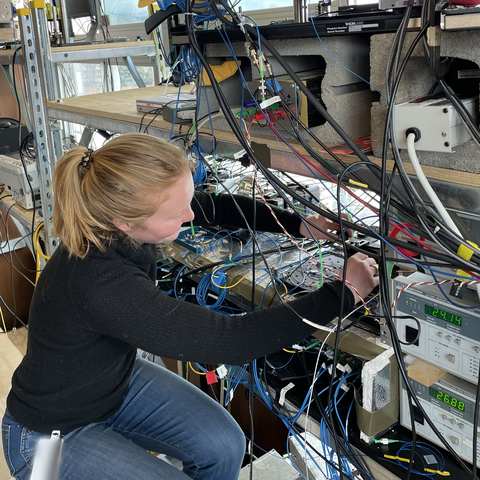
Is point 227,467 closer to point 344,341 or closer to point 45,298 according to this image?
point 344,341

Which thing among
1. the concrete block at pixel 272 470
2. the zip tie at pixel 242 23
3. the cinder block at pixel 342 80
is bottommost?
the concrete block at pixel 272 470

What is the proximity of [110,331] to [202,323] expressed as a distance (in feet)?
0.65

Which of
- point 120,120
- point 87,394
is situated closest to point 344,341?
point 87,394

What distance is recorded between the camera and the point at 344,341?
1118 millimetres

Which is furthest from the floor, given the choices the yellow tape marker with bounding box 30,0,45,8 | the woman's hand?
the woman's hand

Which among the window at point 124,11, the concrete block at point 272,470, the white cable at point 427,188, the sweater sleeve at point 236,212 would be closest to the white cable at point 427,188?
the white cable at point 427,188

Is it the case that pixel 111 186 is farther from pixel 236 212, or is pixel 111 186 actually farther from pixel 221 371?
pixel 221 371

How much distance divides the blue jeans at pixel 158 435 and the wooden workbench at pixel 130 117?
670mm

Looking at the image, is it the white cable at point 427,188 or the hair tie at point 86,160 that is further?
the hair tie at point 86,160

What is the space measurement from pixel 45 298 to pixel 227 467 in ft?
2.09

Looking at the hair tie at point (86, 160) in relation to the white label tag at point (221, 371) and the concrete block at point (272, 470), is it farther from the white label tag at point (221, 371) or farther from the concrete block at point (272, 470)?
the concrete block at point (272, 470)

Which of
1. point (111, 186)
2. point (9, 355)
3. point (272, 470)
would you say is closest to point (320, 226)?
point (111, 186)

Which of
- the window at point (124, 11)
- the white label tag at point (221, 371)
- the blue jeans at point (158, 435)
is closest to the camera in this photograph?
the blue jeans at point (158, 435)

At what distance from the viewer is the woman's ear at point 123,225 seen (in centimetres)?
105
